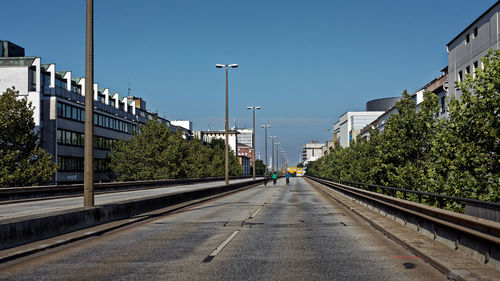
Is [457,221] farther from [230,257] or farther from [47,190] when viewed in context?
[47,190]

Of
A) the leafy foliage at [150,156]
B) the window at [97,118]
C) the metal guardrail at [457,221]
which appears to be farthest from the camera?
the leafy foliage at [150,156]

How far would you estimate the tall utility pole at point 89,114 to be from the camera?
13.9 meters

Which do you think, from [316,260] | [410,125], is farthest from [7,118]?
[316,260]

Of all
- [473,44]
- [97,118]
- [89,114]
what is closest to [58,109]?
[97,118]

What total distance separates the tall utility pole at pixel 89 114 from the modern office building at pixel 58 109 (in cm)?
4636

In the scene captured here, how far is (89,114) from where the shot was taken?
45.6 feet

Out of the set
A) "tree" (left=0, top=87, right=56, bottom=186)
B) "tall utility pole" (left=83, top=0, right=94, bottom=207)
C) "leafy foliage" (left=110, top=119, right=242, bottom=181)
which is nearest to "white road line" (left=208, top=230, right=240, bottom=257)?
"tall utility pole" (left=83, top=0, right=94, bottom=207)

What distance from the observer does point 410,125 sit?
28484mm

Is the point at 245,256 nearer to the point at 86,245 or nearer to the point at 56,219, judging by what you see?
the point at 86,245

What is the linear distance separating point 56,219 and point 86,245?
4.81 ft

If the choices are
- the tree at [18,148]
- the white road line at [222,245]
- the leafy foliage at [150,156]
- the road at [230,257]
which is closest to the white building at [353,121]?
the leafy foliage at [150,156]

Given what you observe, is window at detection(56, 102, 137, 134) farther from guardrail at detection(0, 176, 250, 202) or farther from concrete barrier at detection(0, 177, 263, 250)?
concrete barrier at detection(0, 177, 263, 250)

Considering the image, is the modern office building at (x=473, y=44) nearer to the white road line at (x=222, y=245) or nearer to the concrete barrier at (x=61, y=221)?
the concrete barrier at (x=61, y=221)

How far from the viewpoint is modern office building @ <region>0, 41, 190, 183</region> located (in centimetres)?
6406
